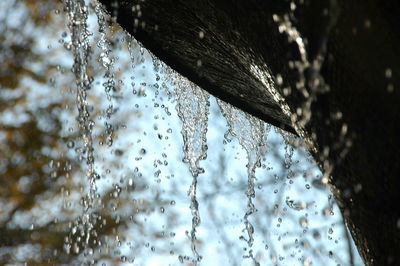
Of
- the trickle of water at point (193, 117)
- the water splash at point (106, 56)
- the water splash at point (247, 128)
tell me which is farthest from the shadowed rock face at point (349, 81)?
the water splash at point (247, 128)

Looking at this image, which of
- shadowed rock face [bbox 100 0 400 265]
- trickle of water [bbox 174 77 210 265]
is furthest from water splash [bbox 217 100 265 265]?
shadowed rock face [bbox 100 0 400 265]

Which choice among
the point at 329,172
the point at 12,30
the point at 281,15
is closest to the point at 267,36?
the point at 281,15

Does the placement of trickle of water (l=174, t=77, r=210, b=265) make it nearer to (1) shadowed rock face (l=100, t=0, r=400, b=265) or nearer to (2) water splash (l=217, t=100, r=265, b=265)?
(2) water splash (l=217, t=100, r=265, b=265)

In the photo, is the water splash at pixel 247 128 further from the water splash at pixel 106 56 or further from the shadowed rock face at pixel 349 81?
the shadowed rock face at pixel 349 81

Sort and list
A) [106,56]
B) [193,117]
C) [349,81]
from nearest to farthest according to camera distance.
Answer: [349,81]
[193,117]
[106,56]

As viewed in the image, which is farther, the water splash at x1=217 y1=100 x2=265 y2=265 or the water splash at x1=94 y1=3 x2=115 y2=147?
the water splash at x1=217 y1=100 x2=265 y2=265

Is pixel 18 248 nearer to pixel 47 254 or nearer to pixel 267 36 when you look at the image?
pixel 47 254

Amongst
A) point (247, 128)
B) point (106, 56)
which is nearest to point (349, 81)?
point (247, 128)

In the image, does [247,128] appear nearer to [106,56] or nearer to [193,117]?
[193,117]

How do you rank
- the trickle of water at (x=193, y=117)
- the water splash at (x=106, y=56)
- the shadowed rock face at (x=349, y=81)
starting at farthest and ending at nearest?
1. the trickle of water at (x=193, y=117)
2. the water splash at (x=106, y=56)
3. the shadowed rock face at (x=349, y=81)
